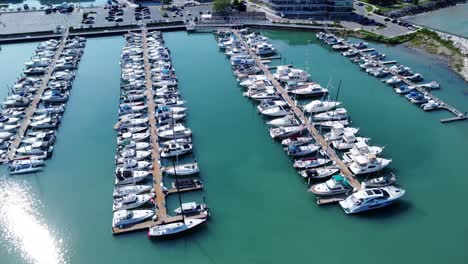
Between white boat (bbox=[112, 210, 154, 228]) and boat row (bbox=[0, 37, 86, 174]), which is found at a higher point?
boat row (bbox=[0, 37, 86, 174])

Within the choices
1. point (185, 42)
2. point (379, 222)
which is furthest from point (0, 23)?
point (379, 222)

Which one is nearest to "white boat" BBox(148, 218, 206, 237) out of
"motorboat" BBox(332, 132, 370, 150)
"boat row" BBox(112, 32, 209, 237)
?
"boat row" BBox(112, 32, 209, 237)

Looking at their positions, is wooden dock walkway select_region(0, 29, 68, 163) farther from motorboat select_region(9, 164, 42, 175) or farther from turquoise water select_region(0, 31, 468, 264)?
turquoise water select_region(0, 31, 468, 264)

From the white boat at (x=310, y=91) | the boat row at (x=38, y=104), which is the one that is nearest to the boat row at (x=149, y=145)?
the boat row at (x=38, y=104)

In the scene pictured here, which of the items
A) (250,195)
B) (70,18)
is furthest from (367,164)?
(70,18)

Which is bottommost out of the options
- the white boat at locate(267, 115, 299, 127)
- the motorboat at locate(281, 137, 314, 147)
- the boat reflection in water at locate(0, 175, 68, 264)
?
the boat reflection in water at locate(0, 175, 68, 264)

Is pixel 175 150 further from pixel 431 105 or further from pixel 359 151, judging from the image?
pixel 431 105
